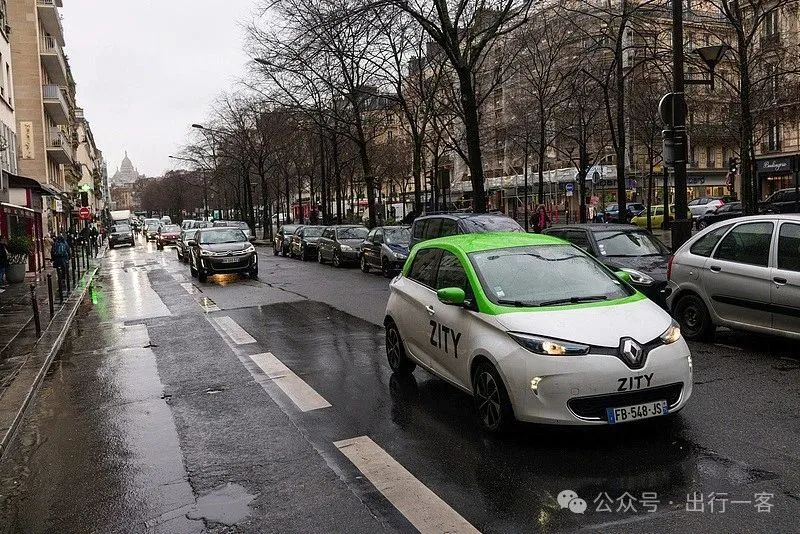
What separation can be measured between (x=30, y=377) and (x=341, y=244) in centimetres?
1742

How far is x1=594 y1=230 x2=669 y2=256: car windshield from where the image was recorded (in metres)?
12.1

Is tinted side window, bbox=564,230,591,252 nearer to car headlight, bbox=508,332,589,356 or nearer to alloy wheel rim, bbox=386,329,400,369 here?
alloy wheel rim, bbox=386,329,400,369

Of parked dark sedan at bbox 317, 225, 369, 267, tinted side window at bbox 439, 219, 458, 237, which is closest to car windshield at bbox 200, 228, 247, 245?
parked dark sedan at bbox 317, 225, 369, 267

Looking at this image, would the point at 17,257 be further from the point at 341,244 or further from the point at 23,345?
the point at 23,345

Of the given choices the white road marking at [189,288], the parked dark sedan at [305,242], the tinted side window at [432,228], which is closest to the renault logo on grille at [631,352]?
the tinted side window at [432,228]

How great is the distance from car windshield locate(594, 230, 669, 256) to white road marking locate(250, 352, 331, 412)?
230 inches

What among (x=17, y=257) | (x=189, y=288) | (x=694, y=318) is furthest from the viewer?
(x=17, y=257)

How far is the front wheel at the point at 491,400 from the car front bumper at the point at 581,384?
4.9 inches

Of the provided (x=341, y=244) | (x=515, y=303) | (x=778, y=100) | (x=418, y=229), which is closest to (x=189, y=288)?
(x=418, y=229)

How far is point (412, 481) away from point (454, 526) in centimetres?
78

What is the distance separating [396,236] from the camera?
2219 cm

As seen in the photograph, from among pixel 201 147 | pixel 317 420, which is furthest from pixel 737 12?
pixel 201 147

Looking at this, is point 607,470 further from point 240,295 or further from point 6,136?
point 6,136

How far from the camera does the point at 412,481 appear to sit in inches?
192
